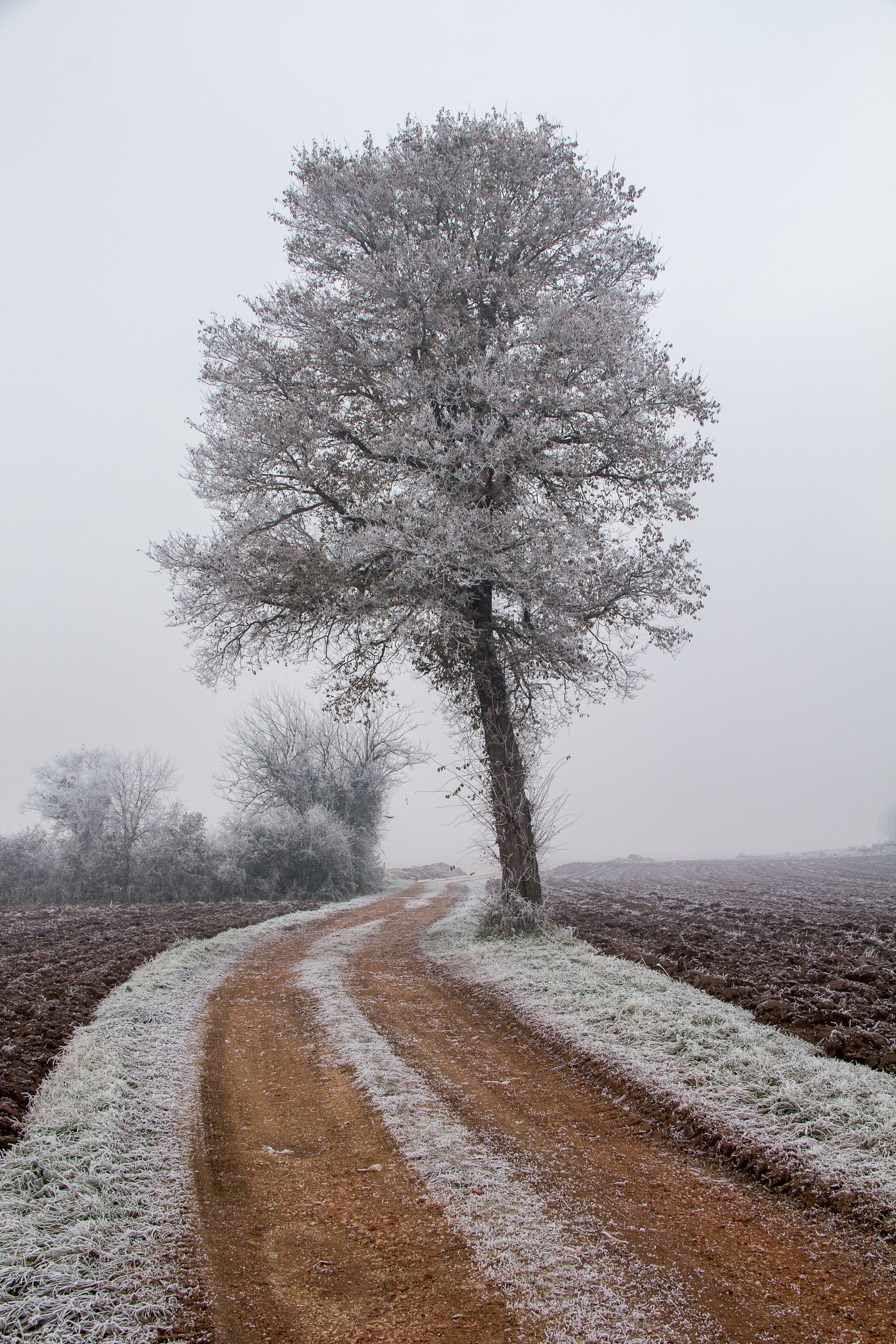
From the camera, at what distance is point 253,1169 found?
4.38 meters

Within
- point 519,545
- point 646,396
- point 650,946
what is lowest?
point 650,946

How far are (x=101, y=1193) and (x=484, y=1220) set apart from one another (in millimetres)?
2132

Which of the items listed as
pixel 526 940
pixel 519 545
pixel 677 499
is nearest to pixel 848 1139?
pixel 526 940

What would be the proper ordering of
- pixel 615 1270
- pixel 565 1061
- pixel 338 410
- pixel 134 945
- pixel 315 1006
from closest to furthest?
pixel 615 1270
pixel 565 1061
pixel 315 1006
pixel 134 945
pixel 338 410

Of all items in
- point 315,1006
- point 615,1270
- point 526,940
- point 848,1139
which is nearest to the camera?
point 615,1270

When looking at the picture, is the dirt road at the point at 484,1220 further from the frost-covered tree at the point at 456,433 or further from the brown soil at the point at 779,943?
the frost-covered tree at the point at 456,433

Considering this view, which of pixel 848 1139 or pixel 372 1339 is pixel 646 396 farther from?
pixel 372 1339

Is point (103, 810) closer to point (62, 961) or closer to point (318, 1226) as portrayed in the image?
point (62, 961)

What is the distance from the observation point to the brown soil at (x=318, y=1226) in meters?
2.97

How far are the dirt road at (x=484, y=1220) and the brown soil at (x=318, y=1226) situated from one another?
11mm

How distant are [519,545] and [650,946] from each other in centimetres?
652

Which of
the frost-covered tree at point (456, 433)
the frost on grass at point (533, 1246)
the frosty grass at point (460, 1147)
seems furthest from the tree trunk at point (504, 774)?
the frost on grass at point (533, 1246)

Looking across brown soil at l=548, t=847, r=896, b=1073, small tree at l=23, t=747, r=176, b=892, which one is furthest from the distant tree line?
brown soil at l=548, t=847, r=896, b=1073

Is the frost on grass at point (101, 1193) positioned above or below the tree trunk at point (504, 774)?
below
